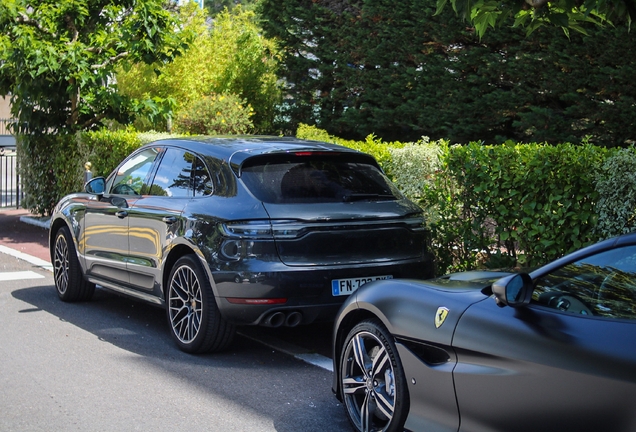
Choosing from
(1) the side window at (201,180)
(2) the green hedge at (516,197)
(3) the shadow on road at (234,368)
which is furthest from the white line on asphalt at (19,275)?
(2) the green hedge at (516,197)

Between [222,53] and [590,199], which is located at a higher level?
[222,53]

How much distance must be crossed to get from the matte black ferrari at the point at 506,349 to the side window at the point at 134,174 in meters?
3.47

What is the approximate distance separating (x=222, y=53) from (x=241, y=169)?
1681 cm

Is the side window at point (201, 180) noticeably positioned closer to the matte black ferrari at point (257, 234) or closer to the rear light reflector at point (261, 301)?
the matte black ferrari at point (257, 234)

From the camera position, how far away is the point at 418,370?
4.25 m

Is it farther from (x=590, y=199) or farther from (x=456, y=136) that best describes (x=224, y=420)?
(x=456, y=136)

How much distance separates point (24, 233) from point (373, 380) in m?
11.6

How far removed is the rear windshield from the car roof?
0.08 meters

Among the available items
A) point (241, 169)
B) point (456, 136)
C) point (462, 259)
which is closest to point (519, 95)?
point (456, 136)

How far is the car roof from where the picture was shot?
660 centimetres

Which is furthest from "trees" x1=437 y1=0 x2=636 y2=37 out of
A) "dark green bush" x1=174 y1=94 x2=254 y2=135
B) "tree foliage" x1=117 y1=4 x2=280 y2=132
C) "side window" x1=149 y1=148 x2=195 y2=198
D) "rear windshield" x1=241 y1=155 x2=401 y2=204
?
"tree foliage" x1=117 y1=4 x2=280 y2=132

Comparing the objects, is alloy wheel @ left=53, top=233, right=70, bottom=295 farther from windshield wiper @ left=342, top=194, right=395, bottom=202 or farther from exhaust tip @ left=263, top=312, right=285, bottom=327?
windshield wiper @ left=342, top=194, right=395, bottom=202

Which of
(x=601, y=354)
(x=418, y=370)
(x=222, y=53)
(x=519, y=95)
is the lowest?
(x=418, y=370)

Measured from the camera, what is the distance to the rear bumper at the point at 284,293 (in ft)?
19.6
